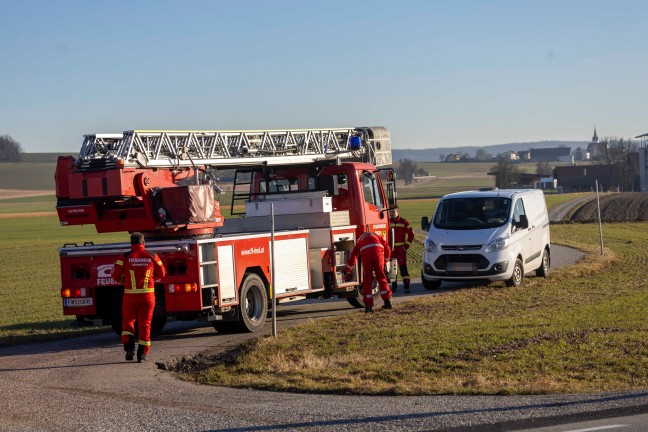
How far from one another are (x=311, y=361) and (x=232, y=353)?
183 cm

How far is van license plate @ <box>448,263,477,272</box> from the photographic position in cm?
2150

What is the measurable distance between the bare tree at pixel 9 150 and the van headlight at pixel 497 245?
16021cm

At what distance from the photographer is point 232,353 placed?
14.1m

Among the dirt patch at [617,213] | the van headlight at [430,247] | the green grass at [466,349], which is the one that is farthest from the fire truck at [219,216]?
the dirt patch at [617,213]

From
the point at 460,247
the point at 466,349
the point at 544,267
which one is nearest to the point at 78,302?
the point at 466,349

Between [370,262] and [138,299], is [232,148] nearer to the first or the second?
[370,262]

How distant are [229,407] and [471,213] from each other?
13529mm

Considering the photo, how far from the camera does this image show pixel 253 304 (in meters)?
16.8

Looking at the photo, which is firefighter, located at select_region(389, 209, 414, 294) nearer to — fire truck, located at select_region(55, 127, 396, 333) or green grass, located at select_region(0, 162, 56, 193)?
fire truck, located at select_region(55, 127, 396, 333)

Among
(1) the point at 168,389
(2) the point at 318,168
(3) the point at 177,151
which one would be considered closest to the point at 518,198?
(2) the point at 318,168

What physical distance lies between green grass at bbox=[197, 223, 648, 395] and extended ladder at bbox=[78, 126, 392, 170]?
339 centimetres

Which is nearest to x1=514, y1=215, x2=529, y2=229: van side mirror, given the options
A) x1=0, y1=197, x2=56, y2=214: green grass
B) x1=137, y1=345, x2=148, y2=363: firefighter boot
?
x1=137, y1=345, x2=148, y2=363: firefighter boot

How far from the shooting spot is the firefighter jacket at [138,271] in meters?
13.5

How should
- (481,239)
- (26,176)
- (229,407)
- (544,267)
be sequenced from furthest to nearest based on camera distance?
(26,176)
(544,267)
(481,239)
(229,407)
